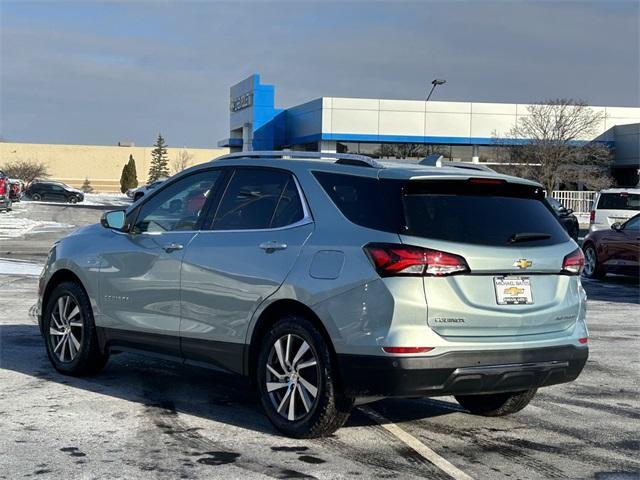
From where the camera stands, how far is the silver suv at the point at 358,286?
17.8ft

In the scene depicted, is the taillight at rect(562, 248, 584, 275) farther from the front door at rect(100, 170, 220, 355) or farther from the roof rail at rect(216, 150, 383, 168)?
the front door at rect(100, 170, 220, 355)

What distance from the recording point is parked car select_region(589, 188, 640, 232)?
77.8 feet

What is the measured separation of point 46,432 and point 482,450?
112 inches

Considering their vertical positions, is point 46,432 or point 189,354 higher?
point 189,354

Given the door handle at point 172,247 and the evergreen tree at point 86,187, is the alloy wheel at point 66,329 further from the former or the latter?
the evergreen tree at point 86,187

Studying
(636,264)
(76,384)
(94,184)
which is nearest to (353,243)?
(76,384)

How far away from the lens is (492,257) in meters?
5.59

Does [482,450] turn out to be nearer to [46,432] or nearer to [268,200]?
[268,200]

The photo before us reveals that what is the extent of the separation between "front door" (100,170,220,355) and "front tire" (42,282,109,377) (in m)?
0.26

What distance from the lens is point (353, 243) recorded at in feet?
18.3

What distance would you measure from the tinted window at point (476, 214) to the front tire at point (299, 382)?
3.23ft

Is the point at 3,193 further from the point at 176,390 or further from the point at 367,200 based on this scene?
the point at 367,200

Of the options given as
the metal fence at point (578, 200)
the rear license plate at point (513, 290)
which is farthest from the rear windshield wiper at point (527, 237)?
the metal fence at point (578, 200)

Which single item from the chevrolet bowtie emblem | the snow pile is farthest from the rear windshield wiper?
the snow pile
